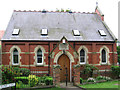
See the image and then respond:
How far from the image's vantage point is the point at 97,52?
24.0 metres

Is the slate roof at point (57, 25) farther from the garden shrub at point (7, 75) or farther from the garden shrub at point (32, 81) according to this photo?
the garden shrub at point (7, 75)

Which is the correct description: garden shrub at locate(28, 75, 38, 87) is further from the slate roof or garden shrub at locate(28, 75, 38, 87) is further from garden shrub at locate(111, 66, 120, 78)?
garden shrub at locate(111, 66, 120, 78)

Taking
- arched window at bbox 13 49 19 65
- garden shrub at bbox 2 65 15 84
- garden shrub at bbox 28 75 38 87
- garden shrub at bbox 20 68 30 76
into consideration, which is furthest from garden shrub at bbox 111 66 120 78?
garden shrub at bbox 2 65 15 84

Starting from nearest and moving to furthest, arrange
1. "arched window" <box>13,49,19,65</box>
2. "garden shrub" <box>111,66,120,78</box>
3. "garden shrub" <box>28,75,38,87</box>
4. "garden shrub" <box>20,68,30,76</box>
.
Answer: "garden shrub" <box>28,75,38,87</box>
"garden shrub" <box>20,68,30,76</box>
"garden shrub" <box>111,66,120,78</box>
"arched window" <box>13,49,19,65</box>

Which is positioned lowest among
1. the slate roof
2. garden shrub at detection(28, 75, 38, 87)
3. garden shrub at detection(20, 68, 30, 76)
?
garden shrub at detection(28, 75, 38, 87)

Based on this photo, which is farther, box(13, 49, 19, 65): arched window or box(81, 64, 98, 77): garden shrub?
box(13, 49, 19, 65): arched window

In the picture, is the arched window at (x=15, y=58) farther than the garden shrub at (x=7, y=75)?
Yes

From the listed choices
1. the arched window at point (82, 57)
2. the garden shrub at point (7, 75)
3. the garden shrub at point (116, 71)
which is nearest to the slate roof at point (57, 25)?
the arched window at point (82, 57)

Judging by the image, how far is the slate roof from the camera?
23.2 meters

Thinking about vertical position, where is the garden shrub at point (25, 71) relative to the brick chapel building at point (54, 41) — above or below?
below

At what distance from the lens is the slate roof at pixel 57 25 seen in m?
23.2

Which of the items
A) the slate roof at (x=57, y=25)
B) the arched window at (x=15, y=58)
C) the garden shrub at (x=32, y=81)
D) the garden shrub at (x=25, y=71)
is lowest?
the garden shrub at (x=32, y=81)

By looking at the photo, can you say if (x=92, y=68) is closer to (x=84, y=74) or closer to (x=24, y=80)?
(x=84, y=74)

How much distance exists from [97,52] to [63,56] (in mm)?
5665
